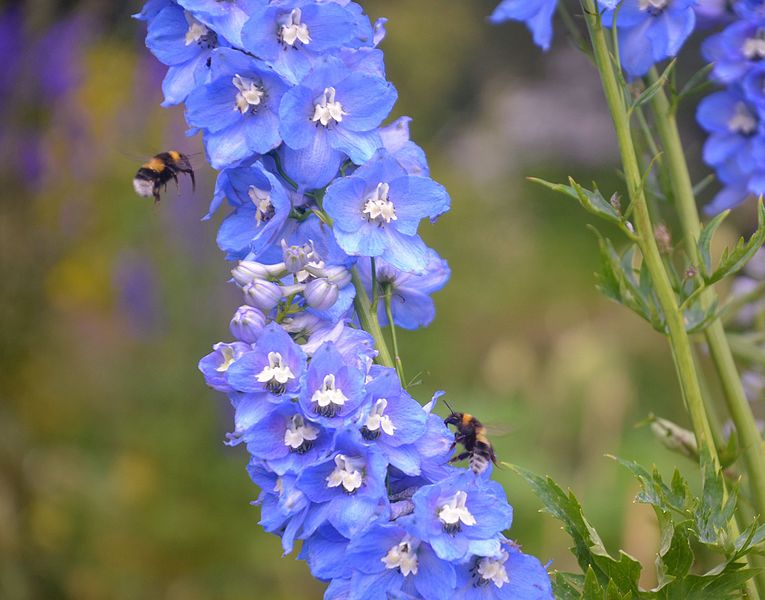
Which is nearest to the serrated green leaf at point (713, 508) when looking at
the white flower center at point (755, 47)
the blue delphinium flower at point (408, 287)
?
the blue delphinium flower at point (408, 287)

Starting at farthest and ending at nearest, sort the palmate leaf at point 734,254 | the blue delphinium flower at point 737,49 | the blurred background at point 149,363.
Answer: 1. the blurred background at point 149,363
2. the blue delphinium flower at point 737,49
3. the palmate leaf at point 734,254

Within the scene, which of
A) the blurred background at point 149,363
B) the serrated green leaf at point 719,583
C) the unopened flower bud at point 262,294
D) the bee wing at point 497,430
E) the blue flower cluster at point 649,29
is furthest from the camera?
the blurred background at point 149,363

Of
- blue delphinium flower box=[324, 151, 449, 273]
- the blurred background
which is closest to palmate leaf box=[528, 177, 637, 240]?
blue delphinium flower box=[324, 151, 449, 273]

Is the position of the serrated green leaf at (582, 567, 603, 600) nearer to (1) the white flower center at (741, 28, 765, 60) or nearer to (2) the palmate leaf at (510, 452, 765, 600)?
(2) the palmate leaf at (510, 452, 765, 600)

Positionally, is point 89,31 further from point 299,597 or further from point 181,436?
point 299,597

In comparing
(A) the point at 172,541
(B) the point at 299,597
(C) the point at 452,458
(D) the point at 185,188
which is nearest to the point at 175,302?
(D) the point at 185,188

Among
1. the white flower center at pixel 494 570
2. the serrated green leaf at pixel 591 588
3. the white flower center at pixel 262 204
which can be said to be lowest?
the serrated green leaf at pixel 591 588

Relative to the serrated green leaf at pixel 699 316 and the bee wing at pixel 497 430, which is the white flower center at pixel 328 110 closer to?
the bee wing at pixel 497 430
